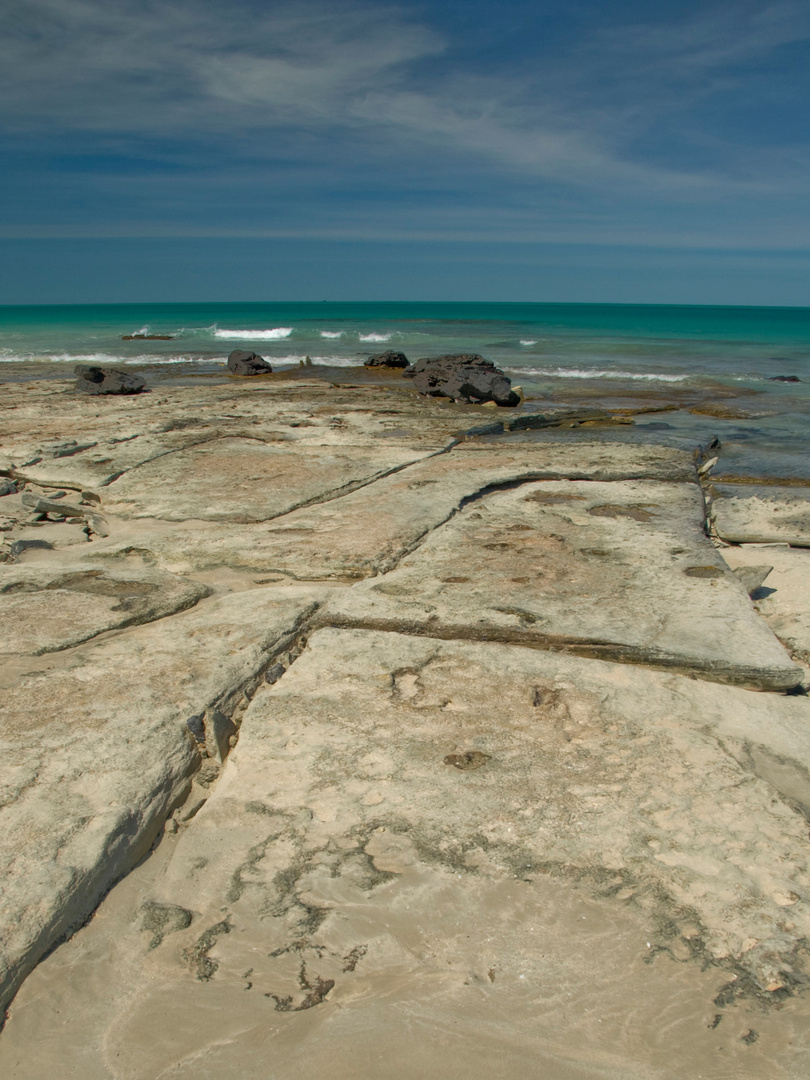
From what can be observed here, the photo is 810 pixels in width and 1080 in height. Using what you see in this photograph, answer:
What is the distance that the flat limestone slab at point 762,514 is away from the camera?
141 inches

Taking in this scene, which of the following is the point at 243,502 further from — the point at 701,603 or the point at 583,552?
the point at 701,603

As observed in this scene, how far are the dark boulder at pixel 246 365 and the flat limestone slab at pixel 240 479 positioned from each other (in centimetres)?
766

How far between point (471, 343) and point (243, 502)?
74.6 feet

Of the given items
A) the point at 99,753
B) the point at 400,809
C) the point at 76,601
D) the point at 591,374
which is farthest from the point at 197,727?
the point at 591,374

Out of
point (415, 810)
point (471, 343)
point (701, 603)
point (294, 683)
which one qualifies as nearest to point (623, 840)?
point (415, 810)

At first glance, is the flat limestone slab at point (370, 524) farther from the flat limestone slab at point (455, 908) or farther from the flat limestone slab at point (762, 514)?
the flat limestone slab at point (455, 908)

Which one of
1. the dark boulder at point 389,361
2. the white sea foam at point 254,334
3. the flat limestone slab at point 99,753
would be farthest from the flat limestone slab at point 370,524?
the white sea foam at point 254,334

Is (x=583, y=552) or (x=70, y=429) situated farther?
(x=70, y=429)

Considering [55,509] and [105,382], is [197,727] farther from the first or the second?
[105,382]

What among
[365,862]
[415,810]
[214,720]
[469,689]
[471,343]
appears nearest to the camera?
[365,862]

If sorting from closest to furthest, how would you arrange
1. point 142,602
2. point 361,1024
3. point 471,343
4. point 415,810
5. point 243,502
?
point 361,1024 → point 415,810 → point 142,602 → point 243,502 → point 471,343

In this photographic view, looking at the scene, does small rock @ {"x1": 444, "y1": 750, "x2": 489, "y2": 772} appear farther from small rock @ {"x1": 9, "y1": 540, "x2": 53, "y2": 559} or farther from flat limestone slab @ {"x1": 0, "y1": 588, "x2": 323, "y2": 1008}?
small rock @ {"x1": 9, "y1": 540, "x2": 53, "y2": 559}

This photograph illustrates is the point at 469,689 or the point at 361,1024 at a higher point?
the point at 469,689

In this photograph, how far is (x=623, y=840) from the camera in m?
1.43
